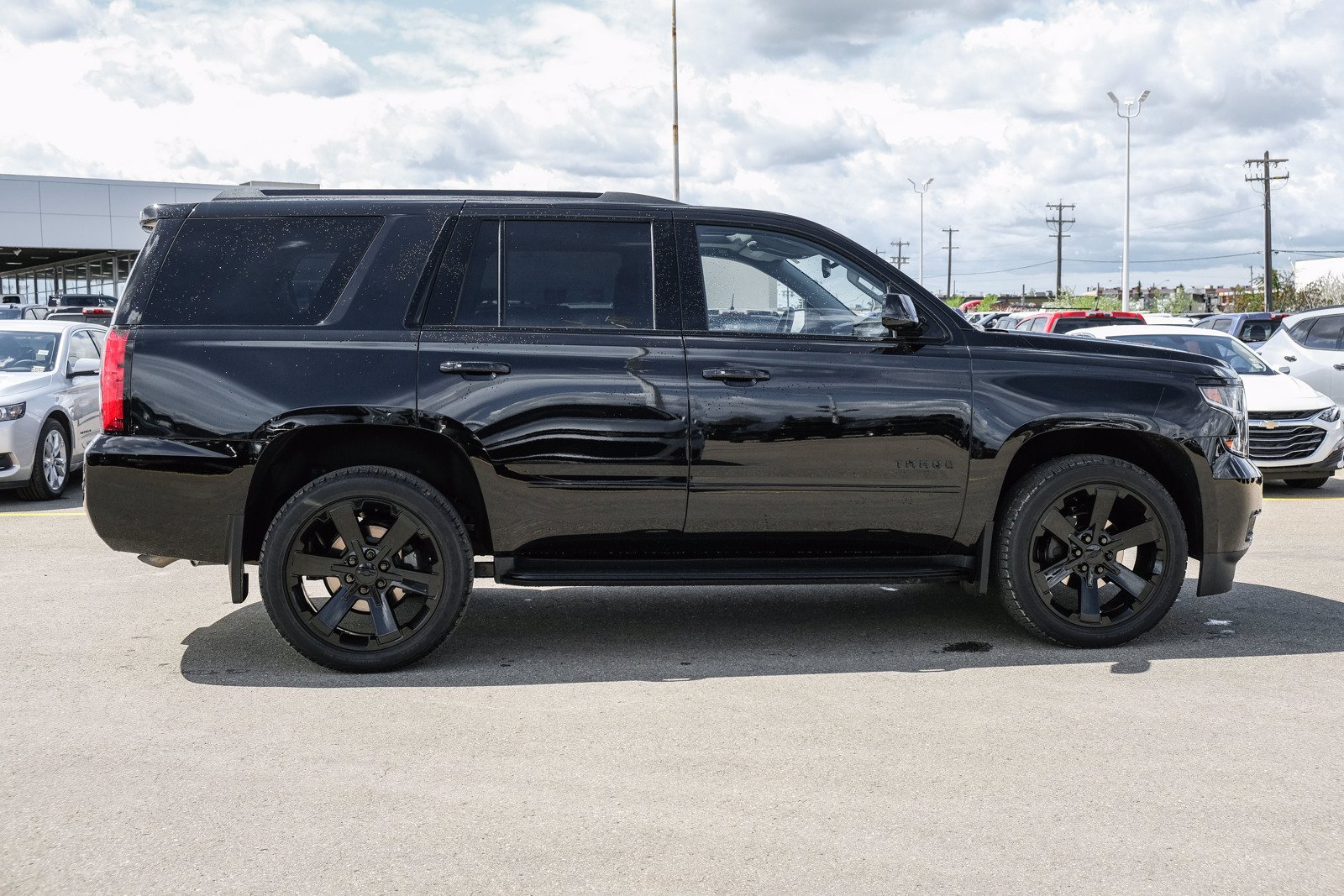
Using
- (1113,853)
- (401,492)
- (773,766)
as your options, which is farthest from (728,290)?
(1113,853)

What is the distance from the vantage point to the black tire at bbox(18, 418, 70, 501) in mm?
11086

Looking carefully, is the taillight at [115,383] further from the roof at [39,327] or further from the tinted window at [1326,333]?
the tinted window at [1326,333]

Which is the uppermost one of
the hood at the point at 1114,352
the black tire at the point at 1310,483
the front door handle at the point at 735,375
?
the hood at the point at 1114,352

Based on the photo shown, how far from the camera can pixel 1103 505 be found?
5621 mm

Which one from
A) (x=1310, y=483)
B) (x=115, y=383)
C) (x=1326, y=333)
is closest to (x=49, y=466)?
(x=115, y=383)

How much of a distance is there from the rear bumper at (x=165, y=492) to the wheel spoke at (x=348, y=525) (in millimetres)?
365

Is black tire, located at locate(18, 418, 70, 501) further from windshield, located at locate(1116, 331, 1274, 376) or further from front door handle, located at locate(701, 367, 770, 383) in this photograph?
windshield, located at locate(1116, 331, 1274, 376)

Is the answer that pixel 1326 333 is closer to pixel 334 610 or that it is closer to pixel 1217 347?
pixel 1217 347

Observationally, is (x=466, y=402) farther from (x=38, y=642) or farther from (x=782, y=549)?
(x=38, y=642)

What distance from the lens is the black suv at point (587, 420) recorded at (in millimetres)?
5242

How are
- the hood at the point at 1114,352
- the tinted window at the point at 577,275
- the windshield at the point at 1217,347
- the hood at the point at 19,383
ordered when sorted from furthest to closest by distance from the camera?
the windshield at the point at 1217,347
the hood at the point at 19,383
the hood at the point at 1114,352
the tinted window at the point at 577,275

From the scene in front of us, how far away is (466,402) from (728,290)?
1199 mm

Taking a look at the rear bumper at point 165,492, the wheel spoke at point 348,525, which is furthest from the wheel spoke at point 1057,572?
the rear bumper at point 165,492

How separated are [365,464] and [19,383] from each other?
7.21 m
